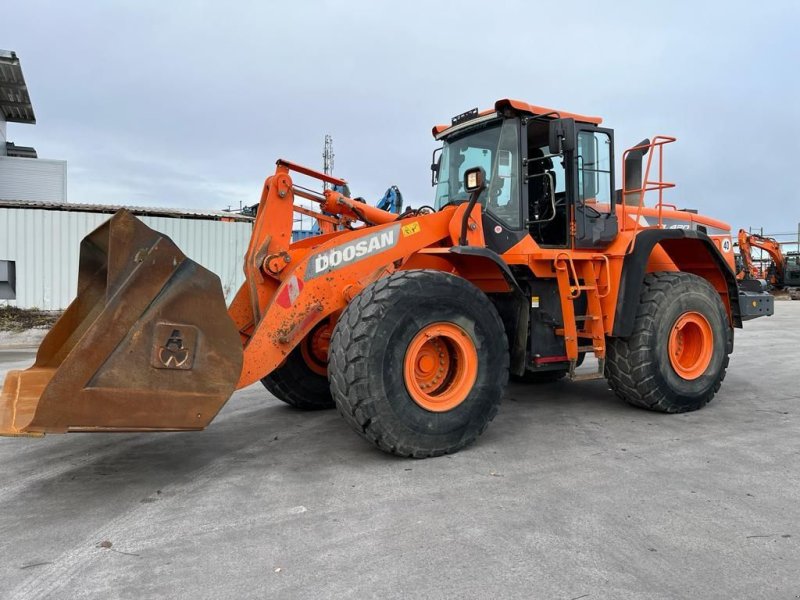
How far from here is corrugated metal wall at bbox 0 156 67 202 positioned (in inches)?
846

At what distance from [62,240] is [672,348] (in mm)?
15395

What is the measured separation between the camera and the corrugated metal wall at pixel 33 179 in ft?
70.5

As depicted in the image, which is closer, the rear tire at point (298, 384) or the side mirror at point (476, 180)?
the side mirror at point (476, 180)

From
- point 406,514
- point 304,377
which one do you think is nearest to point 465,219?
point 304,377

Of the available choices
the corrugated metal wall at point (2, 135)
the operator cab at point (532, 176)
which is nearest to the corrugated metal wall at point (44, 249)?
the corrugated metal wall at point (2, 135)

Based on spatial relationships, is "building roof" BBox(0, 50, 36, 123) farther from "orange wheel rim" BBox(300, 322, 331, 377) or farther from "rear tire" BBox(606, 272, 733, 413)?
"rear tire" BBox(606, 272, 733, 413)

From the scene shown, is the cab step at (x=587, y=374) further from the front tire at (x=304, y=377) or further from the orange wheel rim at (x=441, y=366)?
the front tire at (x=304, y=377)

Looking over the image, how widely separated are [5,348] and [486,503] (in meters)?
12.7

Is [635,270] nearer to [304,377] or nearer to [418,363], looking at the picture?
[418,363]

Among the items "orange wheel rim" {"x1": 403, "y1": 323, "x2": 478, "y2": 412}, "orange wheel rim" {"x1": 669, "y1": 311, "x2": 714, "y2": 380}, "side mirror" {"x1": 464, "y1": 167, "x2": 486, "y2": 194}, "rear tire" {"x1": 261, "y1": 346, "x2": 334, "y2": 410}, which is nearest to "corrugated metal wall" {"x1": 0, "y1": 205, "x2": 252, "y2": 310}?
"rear tire" {"x1": 261, "y1": 346, "x2": 334, "y2": 410}

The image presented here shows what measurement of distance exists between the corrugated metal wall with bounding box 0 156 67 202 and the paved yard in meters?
21.0

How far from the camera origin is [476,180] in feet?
14.6

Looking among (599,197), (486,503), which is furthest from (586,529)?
(599,197)

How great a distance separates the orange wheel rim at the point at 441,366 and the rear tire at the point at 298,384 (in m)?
1.48
